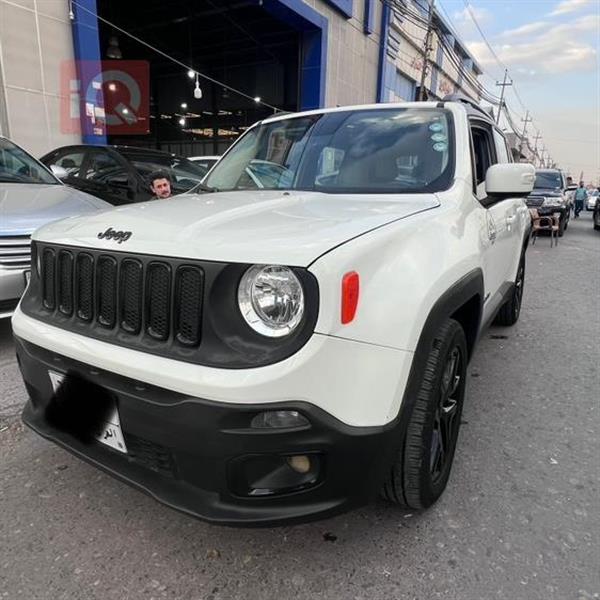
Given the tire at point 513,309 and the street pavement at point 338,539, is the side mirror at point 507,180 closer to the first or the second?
the street pavement at point 338,539

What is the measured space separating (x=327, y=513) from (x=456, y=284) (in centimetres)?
107

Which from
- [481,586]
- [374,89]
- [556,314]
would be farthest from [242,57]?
[481,586]

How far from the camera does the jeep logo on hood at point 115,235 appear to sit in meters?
1.82

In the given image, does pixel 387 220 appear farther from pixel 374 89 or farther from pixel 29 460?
pixel 374 89

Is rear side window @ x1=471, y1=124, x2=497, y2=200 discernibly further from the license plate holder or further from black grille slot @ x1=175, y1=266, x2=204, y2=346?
the license plate holder

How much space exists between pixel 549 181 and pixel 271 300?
15.9 meters

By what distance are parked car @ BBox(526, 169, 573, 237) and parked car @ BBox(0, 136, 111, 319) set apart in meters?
10.9

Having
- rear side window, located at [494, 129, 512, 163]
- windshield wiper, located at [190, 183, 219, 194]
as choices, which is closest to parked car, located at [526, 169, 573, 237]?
rear side window, located at [494, 129, 512, 163]

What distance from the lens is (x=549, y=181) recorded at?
15.1m

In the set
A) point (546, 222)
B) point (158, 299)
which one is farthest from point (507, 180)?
point (546, 222)

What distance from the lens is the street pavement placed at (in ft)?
5.96

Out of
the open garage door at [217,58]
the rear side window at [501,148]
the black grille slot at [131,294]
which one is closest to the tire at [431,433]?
the black grille slot at [131,294]

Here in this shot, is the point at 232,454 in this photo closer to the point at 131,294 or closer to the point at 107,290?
the point at 131,294

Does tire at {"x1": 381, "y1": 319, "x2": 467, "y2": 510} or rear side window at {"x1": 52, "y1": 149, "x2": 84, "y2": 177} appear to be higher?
rear side window at {"x1": 52, "y1": 149, "x2": 84, "y2": 177}
